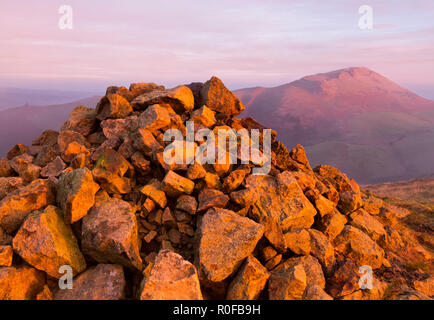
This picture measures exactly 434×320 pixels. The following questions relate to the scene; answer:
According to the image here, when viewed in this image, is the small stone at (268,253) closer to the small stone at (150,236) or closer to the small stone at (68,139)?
the small stone at (150,236)

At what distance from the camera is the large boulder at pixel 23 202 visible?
8148 millimetres

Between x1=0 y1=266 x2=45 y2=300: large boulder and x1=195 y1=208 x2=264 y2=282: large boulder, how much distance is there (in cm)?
421

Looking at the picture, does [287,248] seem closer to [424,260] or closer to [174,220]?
[174,220]

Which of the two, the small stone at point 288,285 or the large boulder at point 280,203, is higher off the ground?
the large boulder at point 280,203

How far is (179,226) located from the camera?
28.7 ft

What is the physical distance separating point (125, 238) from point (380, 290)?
24.6ft

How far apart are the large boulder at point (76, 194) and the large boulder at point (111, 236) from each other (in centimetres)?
28

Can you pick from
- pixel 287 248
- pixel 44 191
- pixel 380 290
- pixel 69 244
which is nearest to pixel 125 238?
pixel 69 244

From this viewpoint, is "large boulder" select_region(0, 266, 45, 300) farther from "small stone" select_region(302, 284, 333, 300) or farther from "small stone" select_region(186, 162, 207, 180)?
"small stone" select_region(302, 284, 333, 300)

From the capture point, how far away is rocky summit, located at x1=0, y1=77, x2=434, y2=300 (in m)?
7.24

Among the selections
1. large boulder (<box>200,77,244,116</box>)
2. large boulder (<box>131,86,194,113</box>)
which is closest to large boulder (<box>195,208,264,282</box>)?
large boulder (<box>131,86,194,113</box>)
